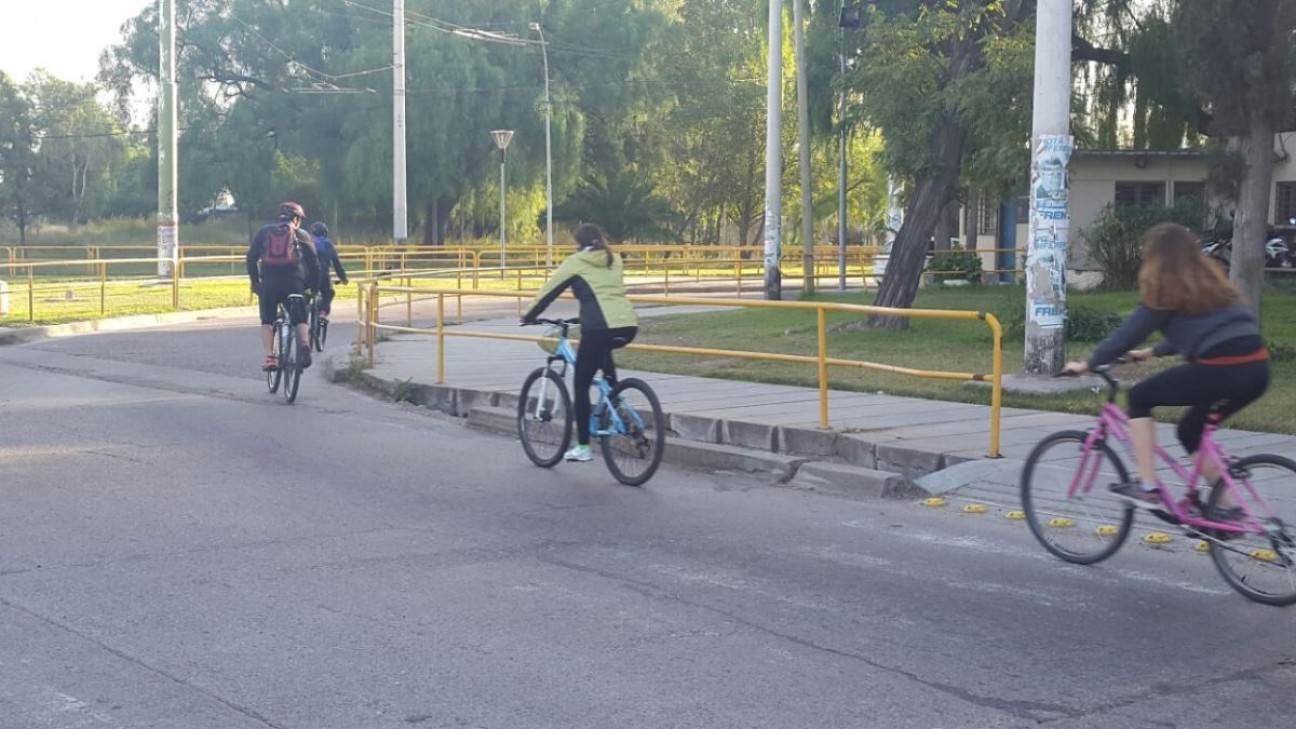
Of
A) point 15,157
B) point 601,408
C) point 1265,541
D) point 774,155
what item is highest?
point 15,157

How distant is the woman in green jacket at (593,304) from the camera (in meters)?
10.5

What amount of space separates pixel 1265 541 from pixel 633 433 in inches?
178

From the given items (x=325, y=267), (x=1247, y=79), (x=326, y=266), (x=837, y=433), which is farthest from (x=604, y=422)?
(x=326, y=266)

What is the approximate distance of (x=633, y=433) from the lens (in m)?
10.4

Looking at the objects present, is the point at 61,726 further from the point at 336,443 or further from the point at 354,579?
the point at 336,443

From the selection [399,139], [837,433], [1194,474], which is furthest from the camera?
[399,139]

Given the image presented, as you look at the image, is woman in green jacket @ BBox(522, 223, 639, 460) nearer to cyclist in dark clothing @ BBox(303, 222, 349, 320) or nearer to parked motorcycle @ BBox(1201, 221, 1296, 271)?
cyclist in dark clothing @ BBox(303, 222, 349, 320)

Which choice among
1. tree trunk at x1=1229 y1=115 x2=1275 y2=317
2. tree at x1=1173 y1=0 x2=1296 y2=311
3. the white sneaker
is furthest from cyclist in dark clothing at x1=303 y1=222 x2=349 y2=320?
tree trunk at x1=1229 y1=115 x2=1275 y2=317

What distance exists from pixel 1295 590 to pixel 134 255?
56.6 m

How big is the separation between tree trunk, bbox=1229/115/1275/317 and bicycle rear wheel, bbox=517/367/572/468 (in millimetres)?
8909

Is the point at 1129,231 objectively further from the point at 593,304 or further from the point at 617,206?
the point at 617,206

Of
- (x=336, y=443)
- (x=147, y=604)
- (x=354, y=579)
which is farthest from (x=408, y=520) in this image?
(x=336, y=443)

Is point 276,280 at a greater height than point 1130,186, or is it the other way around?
point 1130,186

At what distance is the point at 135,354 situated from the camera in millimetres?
20266
